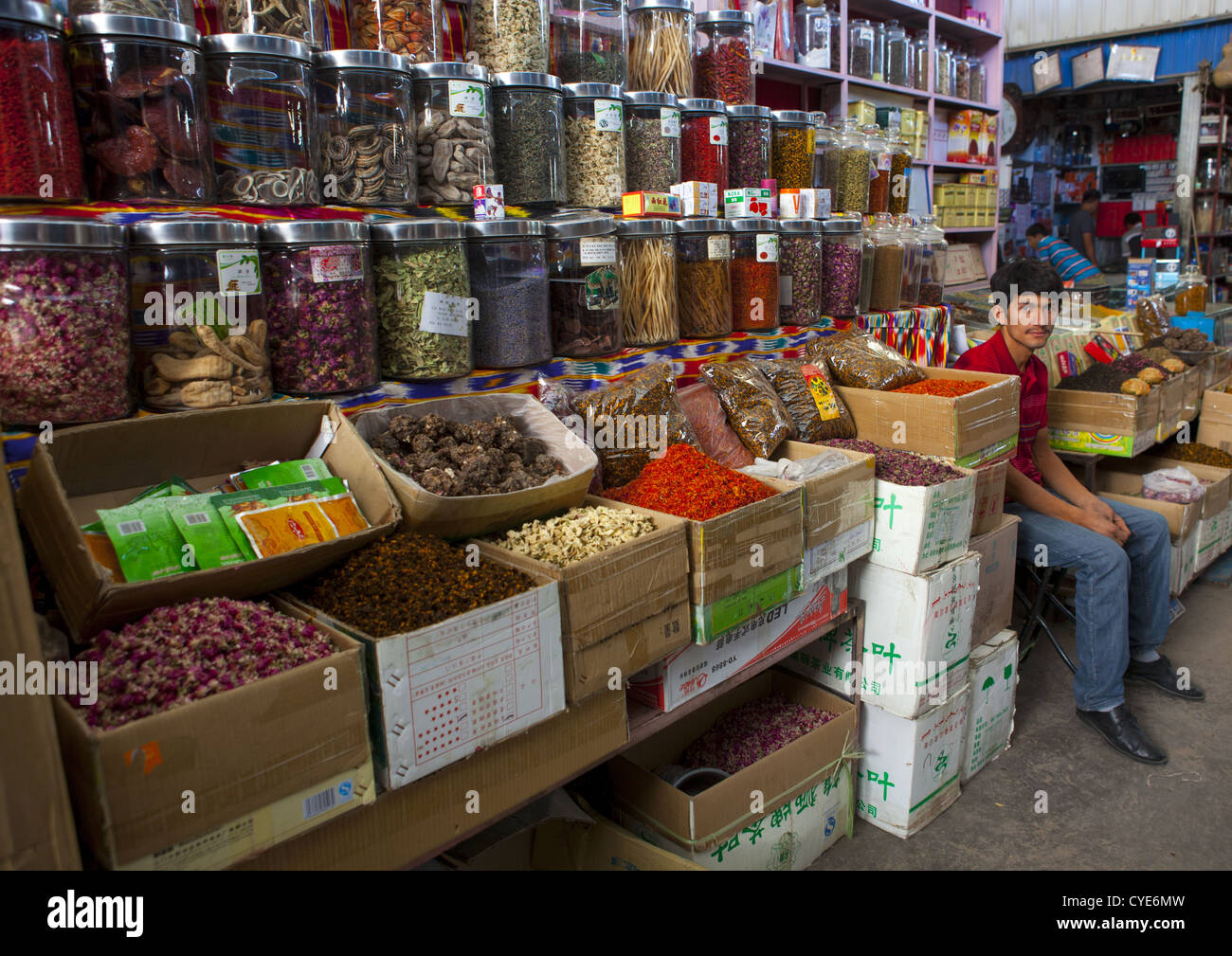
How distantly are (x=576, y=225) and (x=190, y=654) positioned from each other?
4.15 feet

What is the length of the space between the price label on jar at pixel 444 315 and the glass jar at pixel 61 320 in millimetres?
522

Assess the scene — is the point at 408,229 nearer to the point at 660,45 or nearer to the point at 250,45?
the point at 250,45

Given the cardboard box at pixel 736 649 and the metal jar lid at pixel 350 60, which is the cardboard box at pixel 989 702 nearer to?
the cardboard box at pixel 736 649

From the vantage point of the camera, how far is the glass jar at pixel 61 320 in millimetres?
1191

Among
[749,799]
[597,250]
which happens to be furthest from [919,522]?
[597,250]

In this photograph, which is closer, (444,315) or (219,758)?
(219,758)

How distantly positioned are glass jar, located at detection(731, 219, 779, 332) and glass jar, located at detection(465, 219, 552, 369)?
0.77 metres

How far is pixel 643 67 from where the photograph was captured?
2.45 meters

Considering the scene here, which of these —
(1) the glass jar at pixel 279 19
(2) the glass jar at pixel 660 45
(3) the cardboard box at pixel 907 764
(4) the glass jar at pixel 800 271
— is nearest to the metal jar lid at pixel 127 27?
(1) the glass jar at pixel 279 19

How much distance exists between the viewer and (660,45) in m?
2.44

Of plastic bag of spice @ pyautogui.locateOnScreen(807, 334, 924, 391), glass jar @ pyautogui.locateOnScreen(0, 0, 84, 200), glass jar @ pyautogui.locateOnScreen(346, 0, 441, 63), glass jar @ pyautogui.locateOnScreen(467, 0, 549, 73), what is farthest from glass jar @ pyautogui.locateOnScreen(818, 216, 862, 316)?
glass jar @ pyautogui.locateOnScreen(0, 0, 84, 200)

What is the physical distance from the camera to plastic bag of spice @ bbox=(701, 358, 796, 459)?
216 centimetres

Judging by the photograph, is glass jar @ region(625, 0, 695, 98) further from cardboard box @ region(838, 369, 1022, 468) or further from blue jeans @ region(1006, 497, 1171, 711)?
blue jeans @ region(1006, 497, 1171, 711)

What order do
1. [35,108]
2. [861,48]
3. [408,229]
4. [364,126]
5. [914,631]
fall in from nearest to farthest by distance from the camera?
[35,108]
[408,229]
[364,126]
[914,631]
[861,48]
